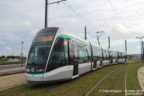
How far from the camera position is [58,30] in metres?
9.42

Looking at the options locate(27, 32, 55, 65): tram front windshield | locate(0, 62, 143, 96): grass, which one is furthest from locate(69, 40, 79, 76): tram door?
locate(27, 32, 55, 65): tram front windshield

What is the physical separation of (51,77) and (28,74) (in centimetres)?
129

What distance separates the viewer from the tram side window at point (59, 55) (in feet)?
27.1

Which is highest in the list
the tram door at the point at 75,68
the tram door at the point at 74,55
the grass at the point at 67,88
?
the tram door at the point at 74,55

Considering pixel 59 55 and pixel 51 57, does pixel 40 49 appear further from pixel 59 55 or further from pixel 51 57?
pixel 59 55

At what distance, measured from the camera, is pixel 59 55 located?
871 centimetres

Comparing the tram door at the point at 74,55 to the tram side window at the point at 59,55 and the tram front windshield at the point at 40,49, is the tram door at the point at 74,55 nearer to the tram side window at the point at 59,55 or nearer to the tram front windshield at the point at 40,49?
the tram side window at the point at 59,55

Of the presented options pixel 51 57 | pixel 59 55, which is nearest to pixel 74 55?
pixel 59 55

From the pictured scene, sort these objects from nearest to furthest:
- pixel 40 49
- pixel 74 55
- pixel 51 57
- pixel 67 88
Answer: pixel 67 88, pixel 51 57, pixel 40 49, pixel 74 55

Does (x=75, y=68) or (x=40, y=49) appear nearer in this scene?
(x=40, y=49)

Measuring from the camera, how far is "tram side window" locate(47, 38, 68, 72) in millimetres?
8270

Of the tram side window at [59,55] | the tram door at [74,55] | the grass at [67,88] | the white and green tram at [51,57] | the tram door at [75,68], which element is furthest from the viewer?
the tram door at [75,68]

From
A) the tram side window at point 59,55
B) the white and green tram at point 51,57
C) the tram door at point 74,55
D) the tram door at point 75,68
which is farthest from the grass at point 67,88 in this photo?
the tram side window at point 59,55

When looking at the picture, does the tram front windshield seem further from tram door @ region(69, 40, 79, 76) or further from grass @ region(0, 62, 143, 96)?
tram door @ region(69, 40, 79, 76)
